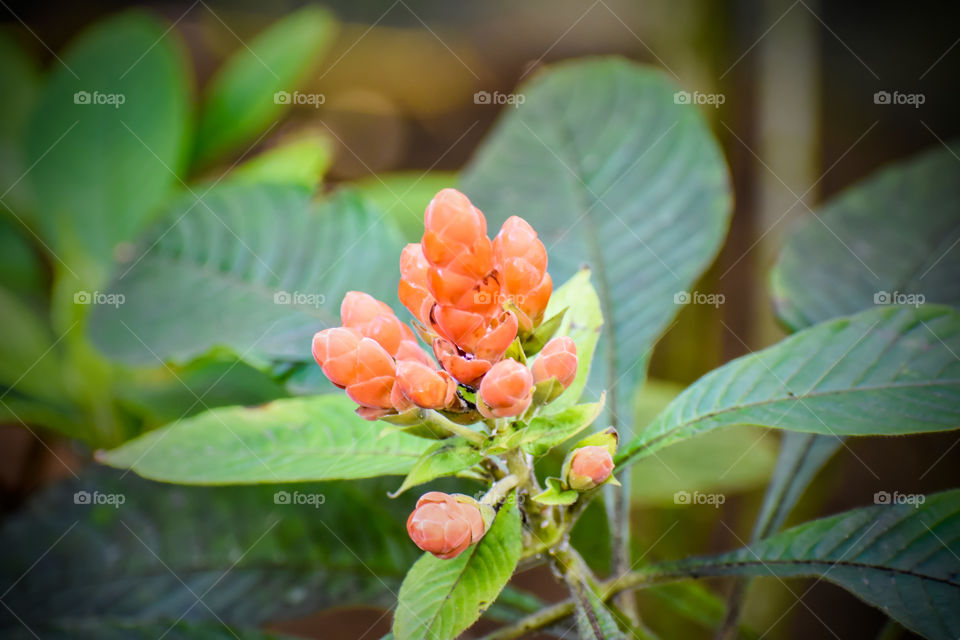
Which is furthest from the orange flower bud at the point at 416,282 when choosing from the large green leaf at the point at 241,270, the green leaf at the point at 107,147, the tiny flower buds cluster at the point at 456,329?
the green leaf at the point at 107,147

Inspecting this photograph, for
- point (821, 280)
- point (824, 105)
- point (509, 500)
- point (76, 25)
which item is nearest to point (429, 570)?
point (509, 500)

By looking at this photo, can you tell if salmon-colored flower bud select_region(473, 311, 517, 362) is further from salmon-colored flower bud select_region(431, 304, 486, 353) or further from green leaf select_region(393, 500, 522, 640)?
green leaf select_region(393, 500, 522, 640)

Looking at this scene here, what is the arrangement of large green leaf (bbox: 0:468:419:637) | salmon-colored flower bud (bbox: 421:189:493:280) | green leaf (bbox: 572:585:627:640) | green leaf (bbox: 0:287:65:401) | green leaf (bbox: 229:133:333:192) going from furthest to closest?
green leaf (bbox: 229:133:333:192) → green leaf (bbox: 0:287:65:401) → large green leaf (bbox: 0:468:419:637) → green leaf (bbox: 572:585:627:640) → salmon-colored flower bud (bbox: 421:189:493:280)

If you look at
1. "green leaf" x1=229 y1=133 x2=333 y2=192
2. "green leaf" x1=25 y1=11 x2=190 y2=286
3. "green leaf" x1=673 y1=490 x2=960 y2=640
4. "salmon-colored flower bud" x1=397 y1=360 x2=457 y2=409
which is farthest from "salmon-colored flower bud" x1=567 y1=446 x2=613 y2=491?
"green leaf" x1=25 y1=11 x2=190 y2=286

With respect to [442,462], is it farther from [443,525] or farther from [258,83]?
[258,83]

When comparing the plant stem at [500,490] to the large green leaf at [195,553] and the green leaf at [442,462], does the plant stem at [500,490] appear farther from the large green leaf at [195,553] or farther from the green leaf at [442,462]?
the large green leaf at [195,553]

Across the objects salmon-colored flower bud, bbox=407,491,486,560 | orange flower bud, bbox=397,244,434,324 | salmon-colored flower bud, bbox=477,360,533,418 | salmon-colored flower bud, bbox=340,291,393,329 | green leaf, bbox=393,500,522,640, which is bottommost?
green leaf, bbox=393,500,522,640

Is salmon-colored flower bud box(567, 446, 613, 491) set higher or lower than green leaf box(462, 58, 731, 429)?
lower
